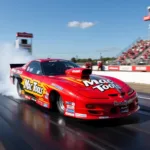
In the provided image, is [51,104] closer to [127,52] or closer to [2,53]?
[2,53]

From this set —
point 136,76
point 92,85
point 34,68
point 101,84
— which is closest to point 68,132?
point 92,85

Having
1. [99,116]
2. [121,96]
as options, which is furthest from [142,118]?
[99,116]

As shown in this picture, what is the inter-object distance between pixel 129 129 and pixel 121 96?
70 centimetres

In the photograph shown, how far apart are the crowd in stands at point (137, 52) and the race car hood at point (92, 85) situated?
33.5 m

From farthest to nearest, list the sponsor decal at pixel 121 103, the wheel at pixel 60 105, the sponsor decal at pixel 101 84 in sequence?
the wheel at pixel 60 105, the sponsor decal at pixel 101 84, the sponsor decal at pixel 121 103

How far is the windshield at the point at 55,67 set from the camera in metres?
6.93

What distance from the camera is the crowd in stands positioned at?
4061 cm

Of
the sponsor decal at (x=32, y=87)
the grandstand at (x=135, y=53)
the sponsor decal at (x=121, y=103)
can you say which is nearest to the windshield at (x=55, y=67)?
the sponsor decal at (x=32, y=87)

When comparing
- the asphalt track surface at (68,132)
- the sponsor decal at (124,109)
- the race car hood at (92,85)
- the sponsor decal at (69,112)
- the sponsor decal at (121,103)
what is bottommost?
the asphalt track surface at (68,132)

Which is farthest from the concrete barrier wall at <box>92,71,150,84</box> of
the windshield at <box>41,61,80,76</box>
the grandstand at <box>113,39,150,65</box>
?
the grandstand at <box>113,39,150,65</box>

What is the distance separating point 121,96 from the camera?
5418mm

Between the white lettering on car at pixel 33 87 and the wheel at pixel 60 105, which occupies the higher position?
the white lettering on car at pixel 33 87

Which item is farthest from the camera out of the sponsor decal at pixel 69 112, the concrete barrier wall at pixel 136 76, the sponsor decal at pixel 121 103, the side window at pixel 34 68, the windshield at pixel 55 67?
the concrete barrier wall at pixel 136 76

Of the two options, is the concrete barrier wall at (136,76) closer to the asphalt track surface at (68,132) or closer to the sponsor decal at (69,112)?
the asphalt track surface at (68,132)
